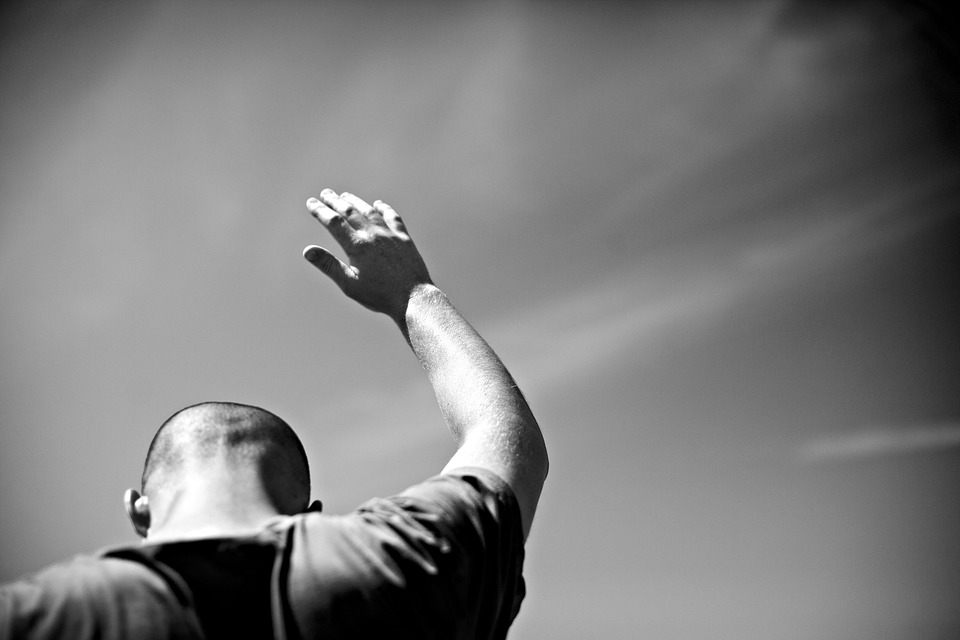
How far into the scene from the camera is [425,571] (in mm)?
2262

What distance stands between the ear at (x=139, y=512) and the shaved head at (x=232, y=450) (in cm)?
4

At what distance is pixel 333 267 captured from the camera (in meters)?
3.54

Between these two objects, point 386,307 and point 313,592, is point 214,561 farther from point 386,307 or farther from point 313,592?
point 386,307

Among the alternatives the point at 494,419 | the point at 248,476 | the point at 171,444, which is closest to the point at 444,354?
the point at 494,419

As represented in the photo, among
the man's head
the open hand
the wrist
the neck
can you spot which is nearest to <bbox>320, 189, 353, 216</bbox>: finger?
the open hand

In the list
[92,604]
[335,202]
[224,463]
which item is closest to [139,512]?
[224,463]

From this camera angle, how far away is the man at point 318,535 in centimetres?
195

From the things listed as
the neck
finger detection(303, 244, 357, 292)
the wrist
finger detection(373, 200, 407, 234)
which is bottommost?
the neck

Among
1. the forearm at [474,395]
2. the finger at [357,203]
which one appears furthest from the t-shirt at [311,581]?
the finger at [357,203]

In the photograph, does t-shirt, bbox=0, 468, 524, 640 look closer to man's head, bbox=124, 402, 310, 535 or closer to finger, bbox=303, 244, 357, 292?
man's head, bbox=124, 402, 310, 535

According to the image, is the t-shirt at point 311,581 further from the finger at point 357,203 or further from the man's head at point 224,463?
the finger at point 357,203

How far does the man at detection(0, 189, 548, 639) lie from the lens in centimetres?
195

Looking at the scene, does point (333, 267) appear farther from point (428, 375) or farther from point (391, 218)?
point (428, 375)

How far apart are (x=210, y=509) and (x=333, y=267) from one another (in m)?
1.42
